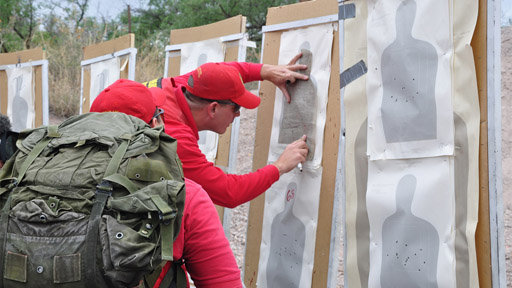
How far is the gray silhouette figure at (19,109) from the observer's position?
618 cm

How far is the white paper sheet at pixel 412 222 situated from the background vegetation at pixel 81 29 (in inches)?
248

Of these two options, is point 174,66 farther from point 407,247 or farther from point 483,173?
point 483,173

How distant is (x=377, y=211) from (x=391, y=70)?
0.55 metres

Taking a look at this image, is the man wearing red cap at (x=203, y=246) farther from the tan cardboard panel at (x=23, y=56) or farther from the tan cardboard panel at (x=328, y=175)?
the tan cardboard panel at (x=23, y=56)

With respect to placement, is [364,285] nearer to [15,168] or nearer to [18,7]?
[15,168]

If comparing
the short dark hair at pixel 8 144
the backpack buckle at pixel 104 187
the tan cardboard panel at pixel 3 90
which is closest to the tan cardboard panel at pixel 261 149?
the short dark hair at pixel 8 144

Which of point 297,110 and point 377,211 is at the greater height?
point 297,110

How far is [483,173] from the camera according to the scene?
6.13 feet

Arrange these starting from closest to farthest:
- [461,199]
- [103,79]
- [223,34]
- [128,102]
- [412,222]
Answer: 1. [128,102]
2. [461,199]
3. [412,222]
4. [223,34]
5. [103,79]

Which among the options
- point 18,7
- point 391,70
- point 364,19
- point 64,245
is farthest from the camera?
point 18,7

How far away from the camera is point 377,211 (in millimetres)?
2217

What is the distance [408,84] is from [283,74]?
3.09 ft

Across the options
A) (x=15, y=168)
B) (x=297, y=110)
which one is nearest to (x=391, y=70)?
(x=297, y=110)

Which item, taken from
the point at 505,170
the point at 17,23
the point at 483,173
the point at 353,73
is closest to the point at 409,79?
the point at 353,73
